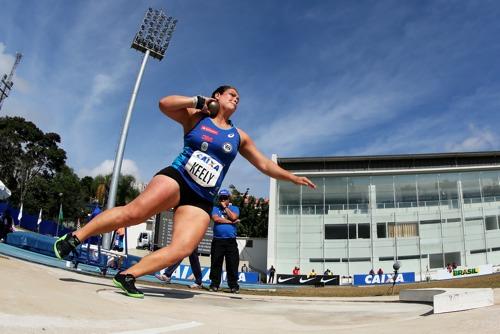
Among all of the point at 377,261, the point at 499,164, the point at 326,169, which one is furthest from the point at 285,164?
the point at 499,164

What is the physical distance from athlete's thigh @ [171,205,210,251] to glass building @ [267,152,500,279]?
37.8 meters

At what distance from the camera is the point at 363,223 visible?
40.8 m

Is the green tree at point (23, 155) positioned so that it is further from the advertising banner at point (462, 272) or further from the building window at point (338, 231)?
the advertising banner at point (462, 272)

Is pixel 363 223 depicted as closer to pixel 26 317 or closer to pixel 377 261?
pixel 377 261

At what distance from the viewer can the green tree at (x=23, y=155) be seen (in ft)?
188

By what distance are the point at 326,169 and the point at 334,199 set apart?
365cm

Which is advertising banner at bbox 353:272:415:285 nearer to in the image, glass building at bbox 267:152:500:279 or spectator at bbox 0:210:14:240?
glass building at bbox 267:152:500:279

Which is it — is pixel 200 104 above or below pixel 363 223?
below

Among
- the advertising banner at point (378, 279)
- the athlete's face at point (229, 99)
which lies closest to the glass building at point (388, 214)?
the advertising banner at point (378, 279)

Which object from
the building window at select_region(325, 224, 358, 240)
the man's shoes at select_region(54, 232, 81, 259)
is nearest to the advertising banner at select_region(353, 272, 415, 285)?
the building window at select_region(325, 224, 358, 240)

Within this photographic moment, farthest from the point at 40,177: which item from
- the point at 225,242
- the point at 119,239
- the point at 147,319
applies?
the point at 147,319

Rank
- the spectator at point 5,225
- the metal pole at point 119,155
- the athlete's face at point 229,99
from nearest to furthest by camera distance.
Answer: the athlete's face at point 229,99 → the spectator at point 5,225 → the metal pole at point 119,155

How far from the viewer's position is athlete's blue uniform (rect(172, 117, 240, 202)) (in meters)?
3.89

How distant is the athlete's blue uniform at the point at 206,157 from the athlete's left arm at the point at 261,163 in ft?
1.27
